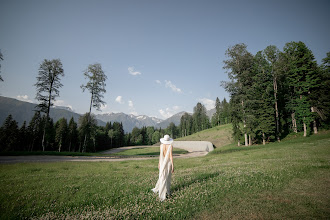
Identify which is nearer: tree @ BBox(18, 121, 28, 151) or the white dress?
the white dress

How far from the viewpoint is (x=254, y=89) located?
3369cm

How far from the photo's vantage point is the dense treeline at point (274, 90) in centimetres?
3172

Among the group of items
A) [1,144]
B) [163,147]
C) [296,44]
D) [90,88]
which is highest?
[296,44]

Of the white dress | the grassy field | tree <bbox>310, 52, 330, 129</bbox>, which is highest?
tree <bbox>310, 52, 330, 129</bbox>

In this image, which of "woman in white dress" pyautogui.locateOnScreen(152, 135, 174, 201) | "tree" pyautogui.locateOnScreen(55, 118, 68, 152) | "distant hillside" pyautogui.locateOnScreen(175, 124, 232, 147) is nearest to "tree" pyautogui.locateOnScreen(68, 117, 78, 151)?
"tree" pyautogui.locateOnScreen(55, 118, 68, 152)

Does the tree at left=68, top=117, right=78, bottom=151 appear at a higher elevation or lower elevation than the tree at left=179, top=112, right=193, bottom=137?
lower

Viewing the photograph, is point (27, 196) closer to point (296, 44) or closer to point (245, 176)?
point (245, 176)

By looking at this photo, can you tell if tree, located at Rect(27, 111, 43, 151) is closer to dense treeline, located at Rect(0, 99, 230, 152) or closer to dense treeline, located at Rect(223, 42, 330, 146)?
dense treeline, located at Rect(0, 99, 230, 152)

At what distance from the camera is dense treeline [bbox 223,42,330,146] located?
104ft

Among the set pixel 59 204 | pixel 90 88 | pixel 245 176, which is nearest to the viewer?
pixel 59 204

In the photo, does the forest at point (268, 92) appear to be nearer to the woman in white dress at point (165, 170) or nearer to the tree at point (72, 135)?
the woman in white dress at point (165, 170)

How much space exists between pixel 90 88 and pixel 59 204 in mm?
30784

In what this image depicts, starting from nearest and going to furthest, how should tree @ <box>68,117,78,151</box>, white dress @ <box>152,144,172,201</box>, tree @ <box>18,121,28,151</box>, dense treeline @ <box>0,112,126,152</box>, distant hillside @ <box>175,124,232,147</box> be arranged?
white dress @ <box>152,144,172,201</box>
distant hillside @ <box>175,124,232,147</box>
dense treeline @ <box>0,112,126,152</box>
tree @ <box>18,121,28,151</box>
tree @ <box>68,117,78,151</box>

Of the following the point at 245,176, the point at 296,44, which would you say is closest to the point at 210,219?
the point at 245,176
